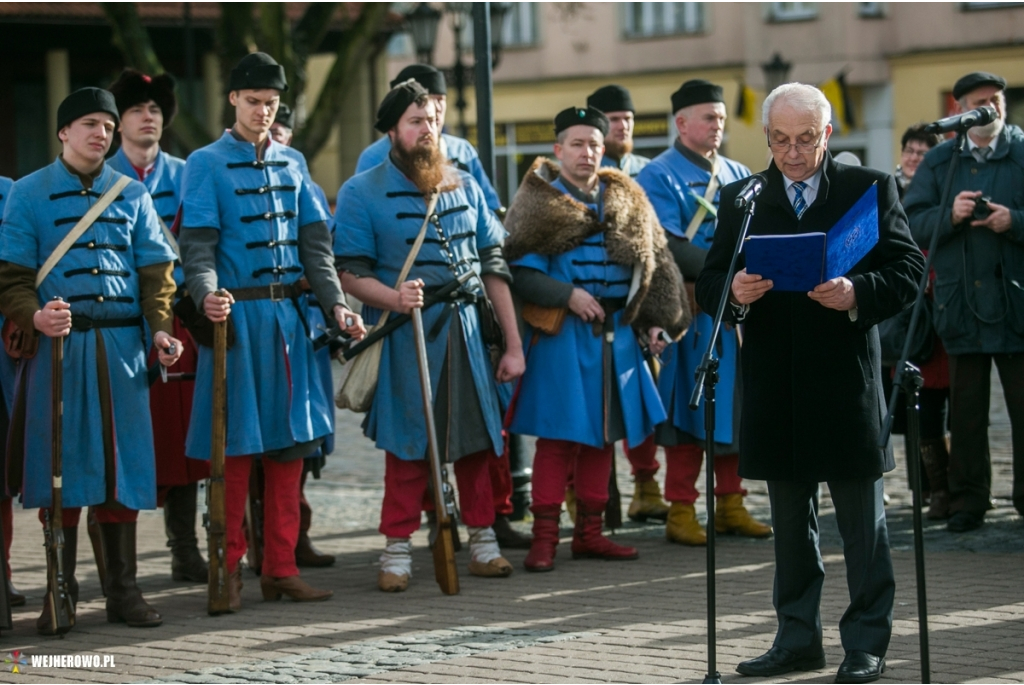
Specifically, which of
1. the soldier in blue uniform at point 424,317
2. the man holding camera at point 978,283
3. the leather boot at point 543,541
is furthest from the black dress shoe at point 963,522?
the soldier in blue uniform at point 424,317

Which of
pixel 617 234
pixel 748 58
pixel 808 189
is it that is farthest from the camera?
pixel 748 58

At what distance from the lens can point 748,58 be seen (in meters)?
33.2

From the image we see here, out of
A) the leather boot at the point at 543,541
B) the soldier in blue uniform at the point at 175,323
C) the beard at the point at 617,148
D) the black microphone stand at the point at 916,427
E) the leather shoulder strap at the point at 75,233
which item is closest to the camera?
the black microphone stand at the point at 916,427

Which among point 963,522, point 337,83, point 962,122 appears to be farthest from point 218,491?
point 337,83

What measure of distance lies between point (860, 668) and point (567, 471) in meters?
2.95

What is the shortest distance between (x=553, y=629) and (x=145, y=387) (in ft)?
6.98

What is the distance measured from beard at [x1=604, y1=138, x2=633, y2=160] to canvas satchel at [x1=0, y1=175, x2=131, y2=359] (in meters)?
3.19

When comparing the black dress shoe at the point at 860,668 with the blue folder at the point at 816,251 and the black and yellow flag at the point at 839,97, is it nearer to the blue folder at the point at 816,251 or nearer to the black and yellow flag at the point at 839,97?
the blue folder at the point at 816,251

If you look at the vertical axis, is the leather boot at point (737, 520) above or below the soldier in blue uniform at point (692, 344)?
below

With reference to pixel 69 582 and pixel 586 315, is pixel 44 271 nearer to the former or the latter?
pixel 69 582

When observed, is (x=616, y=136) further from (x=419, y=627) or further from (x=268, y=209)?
(x=419, y=627)

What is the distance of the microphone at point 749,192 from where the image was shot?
5141 millimetres

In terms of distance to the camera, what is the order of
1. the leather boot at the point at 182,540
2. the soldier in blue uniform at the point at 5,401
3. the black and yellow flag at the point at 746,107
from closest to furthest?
the soldier in blue uniform at the point at 5,401
the leather boot at the point at 182,540
the black and yellow flag at the point at 746,107

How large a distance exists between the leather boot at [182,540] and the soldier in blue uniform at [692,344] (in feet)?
8.06
